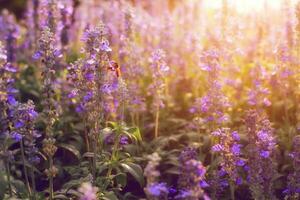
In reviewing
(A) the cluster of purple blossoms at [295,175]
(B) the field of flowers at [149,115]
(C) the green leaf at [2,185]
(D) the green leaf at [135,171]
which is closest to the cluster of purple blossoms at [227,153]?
(B) the field of flowers at [149,115]

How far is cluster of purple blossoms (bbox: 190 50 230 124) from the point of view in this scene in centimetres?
724

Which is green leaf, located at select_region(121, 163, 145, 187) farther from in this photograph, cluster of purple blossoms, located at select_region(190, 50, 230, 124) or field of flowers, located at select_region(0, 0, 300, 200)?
cluster of purple blossoms, located at select_region(190, 50, 230, 124)

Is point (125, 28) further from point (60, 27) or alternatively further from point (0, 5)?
point (0, 5)

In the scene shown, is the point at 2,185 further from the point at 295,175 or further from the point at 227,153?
the point at 295,175

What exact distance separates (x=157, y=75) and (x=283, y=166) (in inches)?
75.3

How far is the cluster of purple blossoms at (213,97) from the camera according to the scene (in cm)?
724

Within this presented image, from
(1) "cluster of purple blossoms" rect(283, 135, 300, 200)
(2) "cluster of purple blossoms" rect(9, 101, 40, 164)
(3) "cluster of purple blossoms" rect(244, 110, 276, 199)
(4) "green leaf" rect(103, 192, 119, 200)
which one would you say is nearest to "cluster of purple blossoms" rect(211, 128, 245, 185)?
(3) "cluster of purple blossoms" rect(244, 110, 276, 199)

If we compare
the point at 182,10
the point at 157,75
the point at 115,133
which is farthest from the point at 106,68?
the point at 182,10

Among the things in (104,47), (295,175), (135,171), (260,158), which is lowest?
(135,171)

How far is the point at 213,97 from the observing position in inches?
285

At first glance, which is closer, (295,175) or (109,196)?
(295,175)

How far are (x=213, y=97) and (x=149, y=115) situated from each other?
246cm

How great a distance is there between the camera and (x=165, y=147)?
8.42 metres

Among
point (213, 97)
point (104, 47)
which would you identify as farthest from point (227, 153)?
point (104, 47)
